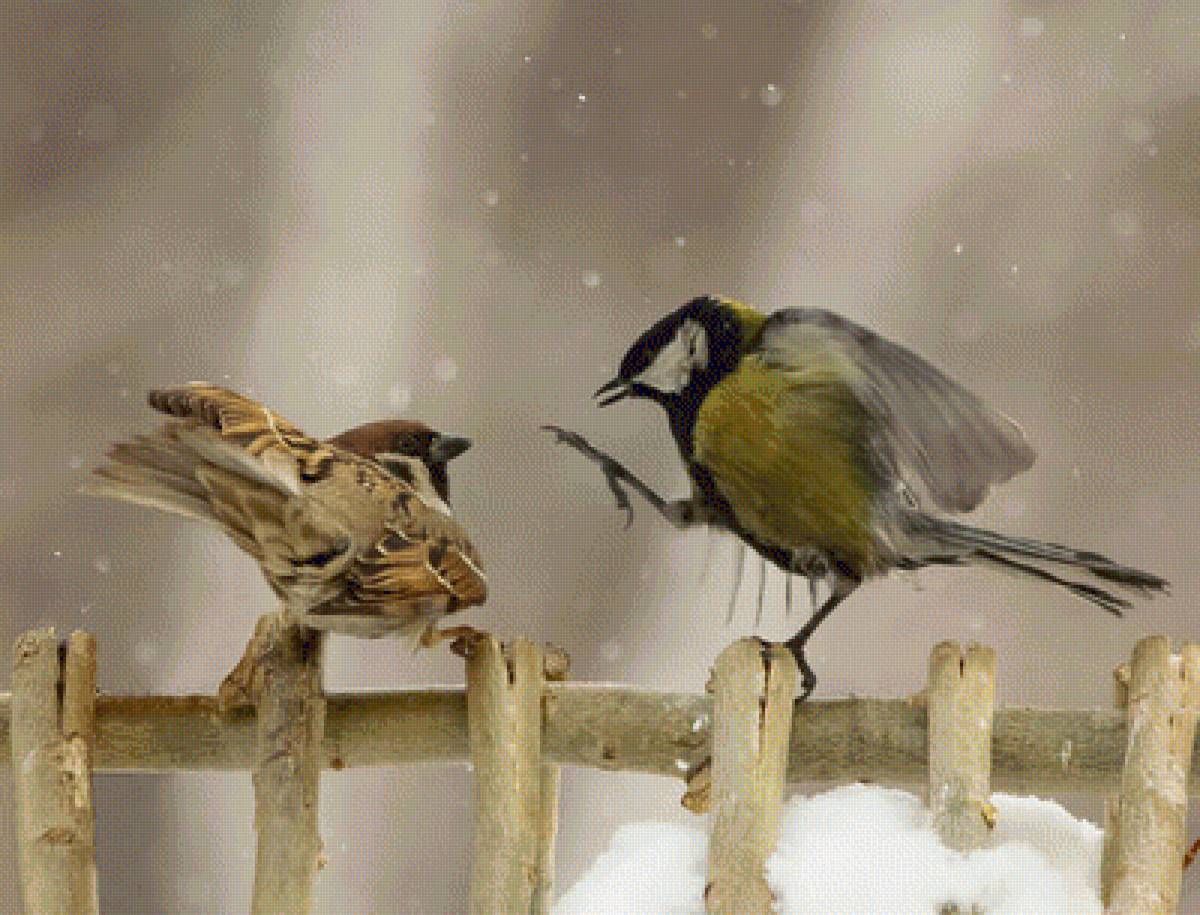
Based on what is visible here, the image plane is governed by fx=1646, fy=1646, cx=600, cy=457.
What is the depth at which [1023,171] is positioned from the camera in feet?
4.03

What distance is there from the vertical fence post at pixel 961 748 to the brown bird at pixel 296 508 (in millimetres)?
213

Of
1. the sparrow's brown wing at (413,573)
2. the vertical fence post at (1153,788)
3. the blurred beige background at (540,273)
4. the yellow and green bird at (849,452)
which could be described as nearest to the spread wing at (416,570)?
the sparrow's brown wing at (413,573)

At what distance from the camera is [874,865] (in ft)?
2.25

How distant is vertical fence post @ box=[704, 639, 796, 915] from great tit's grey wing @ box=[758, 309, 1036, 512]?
107 mm

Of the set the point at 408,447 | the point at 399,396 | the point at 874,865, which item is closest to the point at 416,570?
the point at 408,447

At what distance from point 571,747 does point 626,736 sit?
0.08 feet

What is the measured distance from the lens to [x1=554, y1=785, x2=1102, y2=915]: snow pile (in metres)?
0.67

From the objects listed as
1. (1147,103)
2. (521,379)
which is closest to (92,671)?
(521,379)

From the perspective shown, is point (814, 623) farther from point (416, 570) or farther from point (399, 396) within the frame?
point (399, 396)

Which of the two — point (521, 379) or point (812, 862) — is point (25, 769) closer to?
point (812, 862)

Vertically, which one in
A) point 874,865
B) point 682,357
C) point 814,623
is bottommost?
point 874,865

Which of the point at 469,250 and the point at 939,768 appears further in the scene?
the point at 469,250

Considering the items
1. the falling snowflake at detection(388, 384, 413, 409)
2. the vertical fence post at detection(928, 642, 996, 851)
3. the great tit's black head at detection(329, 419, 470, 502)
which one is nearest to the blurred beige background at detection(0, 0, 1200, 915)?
the falling snowflake at detection(388, 384, 413, 409)

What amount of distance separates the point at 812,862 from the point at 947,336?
0.58 meters
